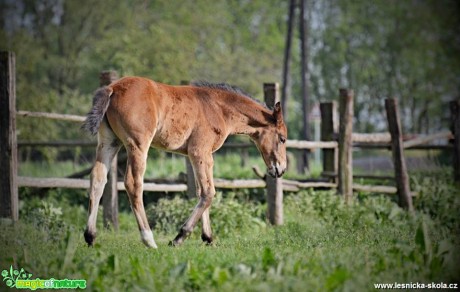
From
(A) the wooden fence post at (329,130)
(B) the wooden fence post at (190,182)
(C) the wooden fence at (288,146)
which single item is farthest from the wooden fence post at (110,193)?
(A) the wooden fence post at (329,130)

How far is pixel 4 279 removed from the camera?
6082 mm

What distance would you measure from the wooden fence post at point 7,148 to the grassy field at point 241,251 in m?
0.40

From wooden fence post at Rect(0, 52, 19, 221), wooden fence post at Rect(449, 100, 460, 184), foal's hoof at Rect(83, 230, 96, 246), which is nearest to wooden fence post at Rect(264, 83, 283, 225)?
wooden fence post at Rect(0, 52, 19, 221)

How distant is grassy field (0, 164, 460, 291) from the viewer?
227 inches

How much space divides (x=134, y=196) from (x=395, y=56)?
2880 centimetres

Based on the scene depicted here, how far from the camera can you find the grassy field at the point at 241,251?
5.77m

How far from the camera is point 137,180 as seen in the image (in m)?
7.77

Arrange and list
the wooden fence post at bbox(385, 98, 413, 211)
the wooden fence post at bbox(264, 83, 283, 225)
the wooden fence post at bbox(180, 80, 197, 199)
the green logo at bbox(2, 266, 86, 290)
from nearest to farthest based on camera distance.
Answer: the green logo at bbox(2, 266, 86, 290)
the wooden fence post at bbox(180, 80, 197, 199)
the wooden fence post at bbox(264, 83, 283, 225)
the wooden fence post at bbox(385, 98, 413, 211)

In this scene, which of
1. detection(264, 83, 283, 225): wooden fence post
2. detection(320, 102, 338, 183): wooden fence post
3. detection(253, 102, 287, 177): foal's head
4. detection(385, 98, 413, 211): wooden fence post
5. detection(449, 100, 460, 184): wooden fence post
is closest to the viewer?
detection(253, 102, 287, 177): foal's head

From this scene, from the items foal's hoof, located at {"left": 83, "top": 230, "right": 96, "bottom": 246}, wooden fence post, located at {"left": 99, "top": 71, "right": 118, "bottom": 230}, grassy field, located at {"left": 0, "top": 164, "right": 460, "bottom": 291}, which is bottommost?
grassy field, located at {"left": 0, "top": 164, "right": 460, "bottom": 291}

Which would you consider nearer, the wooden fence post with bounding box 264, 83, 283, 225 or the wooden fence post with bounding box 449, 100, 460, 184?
the wooden fence post with bounding box 264, 83, 283, 225

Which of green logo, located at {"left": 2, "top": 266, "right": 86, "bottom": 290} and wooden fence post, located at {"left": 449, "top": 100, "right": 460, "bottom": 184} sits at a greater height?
wooden fence post, located at {"left": 449, "top": 100, "right": 460, "bottom": 184}

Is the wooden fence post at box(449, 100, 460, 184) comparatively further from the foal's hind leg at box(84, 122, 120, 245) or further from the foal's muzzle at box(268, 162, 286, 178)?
the foal's hind leg at box(84, 122, 120, 245)

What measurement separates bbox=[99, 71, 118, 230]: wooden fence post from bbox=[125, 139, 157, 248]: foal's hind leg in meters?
2.30
